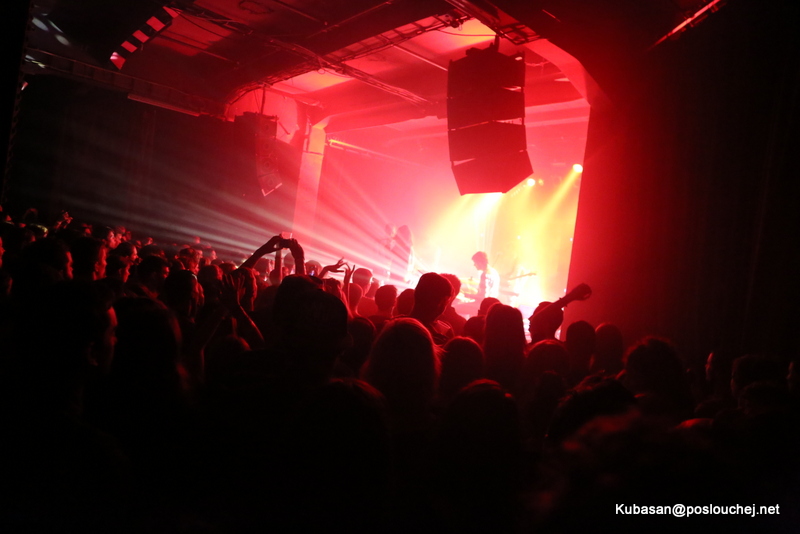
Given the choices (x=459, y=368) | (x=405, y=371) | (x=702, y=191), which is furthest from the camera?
(x=702, y=191)

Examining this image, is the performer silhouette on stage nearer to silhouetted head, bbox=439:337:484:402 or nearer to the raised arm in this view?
the raised arm

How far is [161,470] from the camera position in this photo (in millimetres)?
1442

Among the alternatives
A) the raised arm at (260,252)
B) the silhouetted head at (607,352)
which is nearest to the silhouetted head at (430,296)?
the silhouetted head at (607,352)

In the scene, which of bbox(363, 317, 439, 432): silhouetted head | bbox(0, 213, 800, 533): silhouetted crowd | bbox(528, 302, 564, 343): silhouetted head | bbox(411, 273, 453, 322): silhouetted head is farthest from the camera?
bbox(528, 302, 564, 343): silhouetted head

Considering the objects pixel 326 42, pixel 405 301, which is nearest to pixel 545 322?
pixel 405 301

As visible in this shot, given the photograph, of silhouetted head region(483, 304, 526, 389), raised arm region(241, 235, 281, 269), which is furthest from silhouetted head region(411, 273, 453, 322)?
raised arm region(241, 235, 281, 269)

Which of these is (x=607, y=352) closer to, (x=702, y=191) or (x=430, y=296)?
(x=430, y=296)

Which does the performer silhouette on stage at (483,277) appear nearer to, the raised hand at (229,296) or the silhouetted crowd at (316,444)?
the raised hand at (229,296)

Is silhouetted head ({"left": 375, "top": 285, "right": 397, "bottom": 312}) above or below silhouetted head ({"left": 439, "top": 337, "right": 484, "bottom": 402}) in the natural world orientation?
above

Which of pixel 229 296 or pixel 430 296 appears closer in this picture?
pixel 229 296

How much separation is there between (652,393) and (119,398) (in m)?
2.39

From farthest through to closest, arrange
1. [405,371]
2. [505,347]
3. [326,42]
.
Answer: [326,42] < [505,347] < [405,371]

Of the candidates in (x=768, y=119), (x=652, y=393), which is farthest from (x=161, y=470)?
(x=768, y=119)

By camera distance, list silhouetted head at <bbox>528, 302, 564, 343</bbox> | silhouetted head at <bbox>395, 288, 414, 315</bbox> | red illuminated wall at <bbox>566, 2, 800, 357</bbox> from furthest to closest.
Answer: silhouetted head at <bbox>395, 288, 414, 315</bbox>
silhouetted head at <bbox>528, 302, 564, 343</bbox>
red illuminated wall at <bbox>566, 2, 800, 357</bbox>
